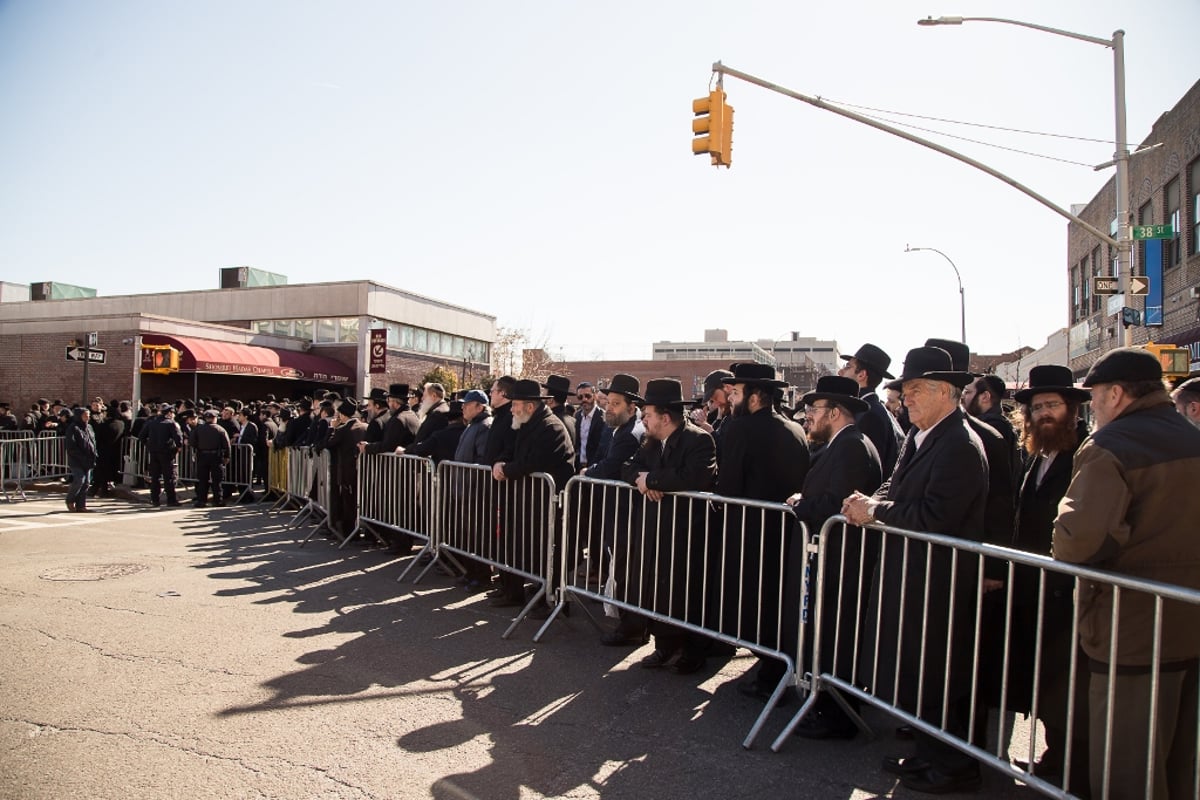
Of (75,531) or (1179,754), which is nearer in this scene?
(1179,754)

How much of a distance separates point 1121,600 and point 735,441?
2.69 meters

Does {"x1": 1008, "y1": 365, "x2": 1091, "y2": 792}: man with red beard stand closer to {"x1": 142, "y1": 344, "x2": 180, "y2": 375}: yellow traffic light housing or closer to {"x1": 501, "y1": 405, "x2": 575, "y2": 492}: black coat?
{"x1": 501, "y1": 405, "x2": 575, "y2": 492}: black coat

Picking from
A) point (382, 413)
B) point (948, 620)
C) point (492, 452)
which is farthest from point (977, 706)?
point (382, 413)

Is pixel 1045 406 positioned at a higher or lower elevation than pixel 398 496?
higher

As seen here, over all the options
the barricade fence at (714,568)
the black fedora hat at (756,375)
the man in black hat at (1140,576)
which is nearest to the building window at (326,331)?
the barricade fence at (714,568)

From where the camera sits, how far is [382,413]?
11250mm

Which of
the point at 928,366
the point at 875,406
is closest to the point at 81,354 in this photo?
the point at 875,406

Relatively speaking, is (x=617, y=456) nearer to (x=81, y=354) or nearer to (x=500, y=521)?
(x=500, y=521)

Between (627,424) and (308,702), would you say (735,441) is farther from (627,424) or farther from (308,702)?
(308,702)

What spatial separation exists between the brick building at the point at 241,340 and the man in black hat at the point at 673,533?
24.5m

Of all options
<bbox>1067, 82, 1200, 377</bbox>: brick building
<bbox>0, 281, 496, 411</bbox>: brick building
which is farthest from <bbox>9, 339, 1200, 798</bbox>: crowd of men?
<bbox>0, 281, 496, 411</bbox>: brick building

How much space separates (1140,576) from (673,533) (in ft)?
9.71

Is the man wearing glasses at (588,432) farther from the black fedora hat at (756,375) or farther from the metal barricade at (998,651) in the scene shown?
the metal barricade at (998,651)

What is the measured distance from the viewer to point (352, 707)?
484cm
